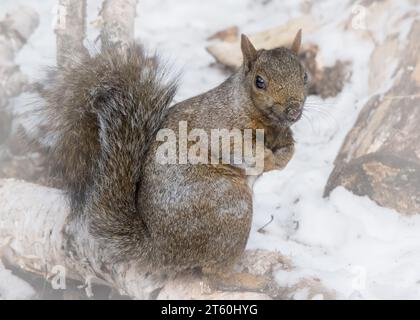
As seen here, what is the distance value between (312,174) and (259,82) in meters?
0.93

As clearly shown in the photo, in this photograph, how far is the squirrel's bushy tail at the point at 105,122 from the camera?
217cm

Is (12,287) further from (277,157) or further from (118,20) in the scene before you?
(118,20)

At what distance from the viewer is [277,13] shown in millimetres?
3854

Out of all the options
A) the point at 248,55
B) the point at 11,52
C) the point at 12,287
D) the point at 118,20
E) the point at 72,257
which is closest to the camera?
the point at 248,55

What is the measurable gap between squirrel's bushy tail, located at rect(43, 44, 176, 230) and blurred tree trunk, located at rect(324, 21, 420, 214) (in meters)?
0.96

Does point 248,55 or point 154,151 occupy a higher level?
point 248,55

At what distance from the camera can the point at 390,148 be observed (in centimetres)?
280

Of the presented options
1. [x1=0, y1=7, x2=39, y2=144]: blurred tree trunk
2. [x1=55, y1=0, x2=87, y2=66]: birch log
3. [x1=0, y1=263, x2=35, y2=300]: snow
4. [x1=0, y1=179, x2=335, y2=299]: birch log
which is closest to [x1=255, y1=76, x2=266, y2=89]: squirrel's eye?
[x1=0, y1=179, x2=335, y2=299]: birch log

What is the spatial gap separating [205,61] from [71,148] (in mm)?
1605

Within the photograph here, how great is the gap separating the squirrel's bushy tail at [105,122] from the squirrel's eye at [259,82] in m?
0.29

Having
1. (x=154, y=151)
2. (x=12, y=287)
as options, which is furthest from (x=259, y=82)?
(x=12, y=287)

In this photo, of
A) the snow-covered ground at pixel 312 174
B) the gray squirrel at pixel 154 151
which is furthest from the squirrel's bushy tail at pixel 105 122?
the snow-covered ground at pixel 312 174

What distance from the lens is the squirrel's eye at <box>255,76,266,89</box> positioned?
213 centimetres
